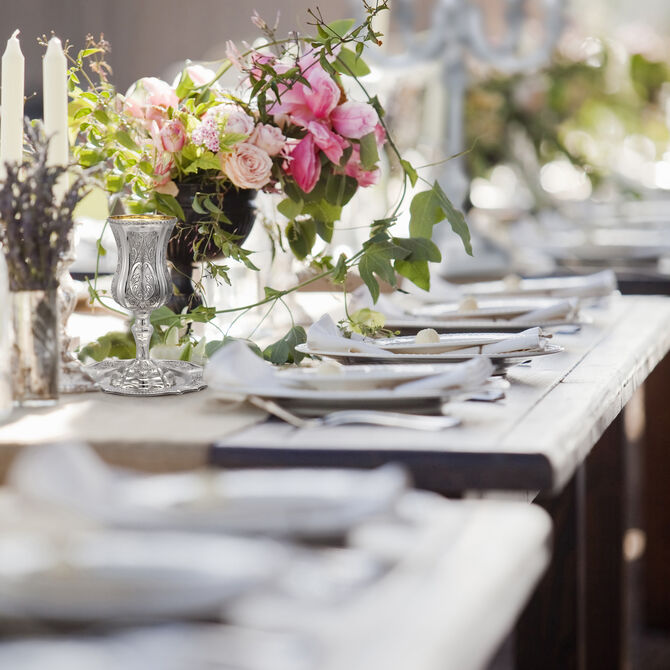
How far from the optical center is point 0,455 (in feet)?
2.79

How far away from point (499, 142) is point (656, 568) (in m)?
1.93

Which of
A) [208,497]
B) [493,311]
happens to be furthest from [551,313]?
[208,497]

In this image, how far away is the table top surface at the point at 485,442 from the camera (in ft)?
2.61

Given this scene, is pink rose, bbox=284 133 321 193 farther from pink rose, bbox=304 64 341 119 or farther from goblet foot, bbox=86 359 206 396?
goblet foot, bbox=86 359 206 396

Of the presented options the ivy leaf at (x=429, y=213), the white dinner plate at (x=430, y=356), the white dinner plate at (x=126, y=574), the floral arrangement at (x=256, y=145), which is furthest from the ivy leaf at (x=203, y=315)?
the white dinner plate at (x=126, y=574)

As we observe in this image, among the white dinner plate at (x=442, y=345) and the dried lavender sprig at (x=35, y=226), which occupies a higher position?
the dried lavender sprig at (x=35, y=226)

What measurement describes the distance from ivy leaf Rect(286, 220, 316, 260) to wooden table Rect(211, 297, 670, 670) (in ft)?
0.91

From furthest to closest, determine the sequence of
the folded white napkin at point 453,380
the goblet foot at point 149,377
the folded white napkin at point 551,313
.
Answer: the folded white napkin at point 551,313
the goblet foot at point 149,377
the folded white napkin at point 453,380

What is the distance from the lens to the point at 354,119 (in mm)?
1187

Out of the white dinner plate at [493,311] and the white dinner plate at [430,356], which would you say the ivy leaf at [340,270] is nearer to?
the white dinner plate at [430,356]

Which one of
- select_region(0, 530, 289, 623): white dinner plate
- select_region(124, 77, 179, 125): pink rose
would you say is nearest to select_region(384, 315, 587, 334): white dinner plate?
select_region(124, 77, 179, 125): pink rose

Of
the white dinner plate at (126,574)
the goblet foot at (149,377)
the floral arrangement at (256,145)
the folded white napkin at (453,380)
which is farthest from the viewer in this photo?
the floral arrangement at (256,145)

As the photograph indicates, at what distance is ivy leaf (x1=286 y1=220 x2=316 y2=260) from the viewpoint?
1.29 m

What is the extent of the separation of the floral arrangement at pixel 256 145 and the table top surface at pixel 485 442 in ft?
0.70
